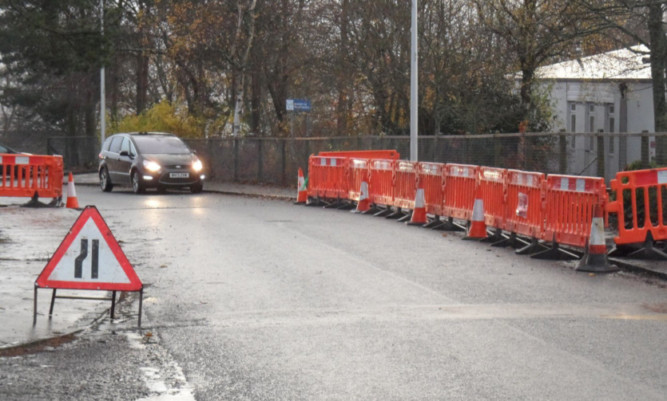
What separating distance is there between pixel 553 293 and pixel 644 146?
36.6 ft

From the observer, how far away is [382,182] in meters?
23.6

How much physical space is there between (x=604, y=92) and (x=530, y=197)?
29.7 metres

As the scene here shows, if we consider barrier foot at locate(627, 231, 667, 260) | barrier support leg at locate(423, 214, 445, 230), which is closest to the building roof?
barrier support leg at locate(423, 214, 445, 230)

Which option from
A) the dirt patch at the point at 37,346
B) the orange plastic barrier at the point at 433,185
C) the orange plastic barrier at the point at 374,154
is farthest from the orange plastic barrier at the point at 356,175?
the dirt patch at the point at 37,346

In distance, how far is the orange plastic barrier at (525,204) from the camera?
51.7 ft

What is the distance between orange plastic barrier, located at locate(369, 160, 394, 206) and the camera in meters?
23.0

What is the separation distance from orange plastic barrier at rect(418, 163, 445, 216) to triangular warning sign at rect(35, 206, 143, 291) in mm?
10852

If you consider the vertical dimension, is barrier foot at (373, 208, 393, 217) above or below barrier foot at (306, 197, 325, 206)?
below

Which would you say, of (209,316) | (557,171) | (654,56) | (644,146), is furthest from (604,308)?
(654,56)

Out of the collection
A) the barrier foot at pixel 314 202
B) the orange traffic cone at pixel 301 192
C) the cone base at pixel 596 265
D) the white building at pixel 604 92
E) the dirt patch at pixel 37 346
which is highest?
the white building at pixel 604 92

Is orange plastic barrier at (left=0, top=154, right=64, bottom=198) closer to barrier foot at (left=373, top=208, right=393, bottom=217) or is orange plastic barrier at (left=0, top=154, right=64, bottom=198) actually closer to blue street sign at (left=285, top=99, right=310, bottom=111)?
barrier foot at (left=373, top=208, right=393, bottom=217)

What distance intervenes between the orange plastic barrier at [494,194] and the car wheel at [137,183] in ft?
50.6

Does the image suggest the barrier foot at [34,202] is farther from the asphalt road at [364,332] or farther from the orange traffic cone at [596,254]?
the orange traffic cone at [596,254]

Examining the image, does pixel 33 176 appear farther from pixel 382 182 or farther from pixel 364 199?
pixel 382 182
